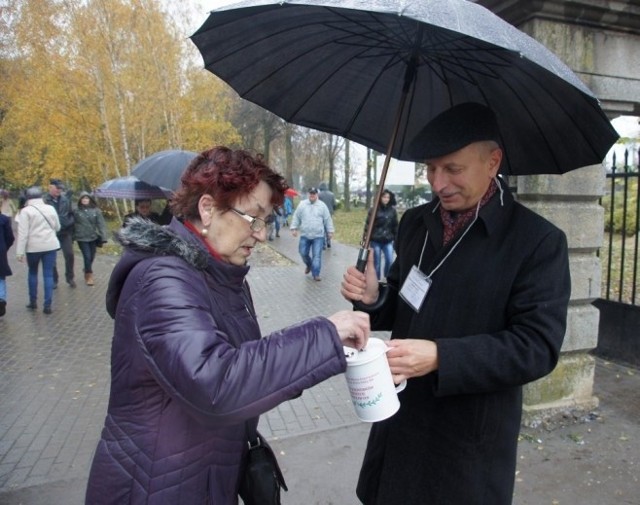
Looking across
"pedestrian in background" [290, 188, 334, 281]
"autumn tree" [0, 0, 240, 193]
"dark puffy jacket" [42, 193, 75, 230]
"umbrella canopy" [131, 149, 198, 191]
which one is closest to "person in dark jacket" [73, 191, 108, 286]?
"dark puffy jacket" [42, 193, 75, 230]

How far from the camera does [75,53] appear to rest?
14.9 meters

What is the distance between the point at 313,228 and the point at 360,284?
855 cm

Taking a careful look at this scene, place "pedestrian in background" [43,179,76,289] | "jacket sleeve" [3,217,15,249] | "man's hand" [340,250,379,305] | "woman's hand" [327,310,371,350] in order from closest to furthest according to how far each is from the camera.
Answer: "woman's hand" [327,310,371,350]
"man's hand" [340,250,379,305]
"jacket sleeve" [3,217,15,249]
"pedestrian in background" [43,179,76,289]

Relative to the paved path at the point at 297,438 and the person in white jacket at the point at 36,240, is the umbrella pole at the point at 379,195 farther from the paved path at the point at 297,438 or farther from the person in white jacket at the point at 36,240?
the person in white jacket at the point at 36,240

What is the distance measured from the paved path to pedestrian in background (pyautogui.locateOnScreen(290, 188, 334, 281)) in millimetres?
4936

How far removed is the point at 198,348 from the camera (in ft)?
3.91

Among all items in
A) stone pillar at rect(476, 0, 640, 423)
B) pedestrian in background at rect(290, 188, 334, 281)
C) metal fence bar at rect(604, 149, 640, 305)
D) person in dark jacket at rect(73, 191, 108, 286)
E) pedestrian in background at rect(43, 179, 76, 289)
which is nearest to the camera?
stone pillar at rect(476, 0, 640, 423)

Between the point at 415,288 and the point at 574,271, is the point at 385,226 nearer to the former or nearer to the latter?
the point at 574,271

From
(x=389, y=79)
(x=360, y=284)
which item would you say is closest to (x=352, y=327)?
(x=360, y=284)

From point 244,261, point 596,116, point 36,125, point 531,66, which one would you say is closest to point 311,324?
point 244,261

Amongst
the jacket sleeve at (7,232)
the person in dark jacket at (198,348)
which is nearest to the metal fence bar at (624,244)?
the person in dark jacket at (198,348)

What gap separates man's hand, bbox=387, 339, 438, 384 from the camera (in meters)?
1.55

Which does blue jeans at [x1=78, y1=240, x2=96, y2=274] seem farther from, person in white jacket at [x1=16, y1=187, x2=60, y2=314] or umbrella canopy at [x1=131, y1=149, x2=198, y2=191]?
umbrella canopy at [x1=131, y1=149, x2=198, y2=191]

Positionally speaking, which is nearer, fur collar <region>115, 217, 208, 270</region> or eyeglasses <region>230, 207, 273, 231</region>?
Answer: fur collar <region>115, 217, 208, 270</region>
